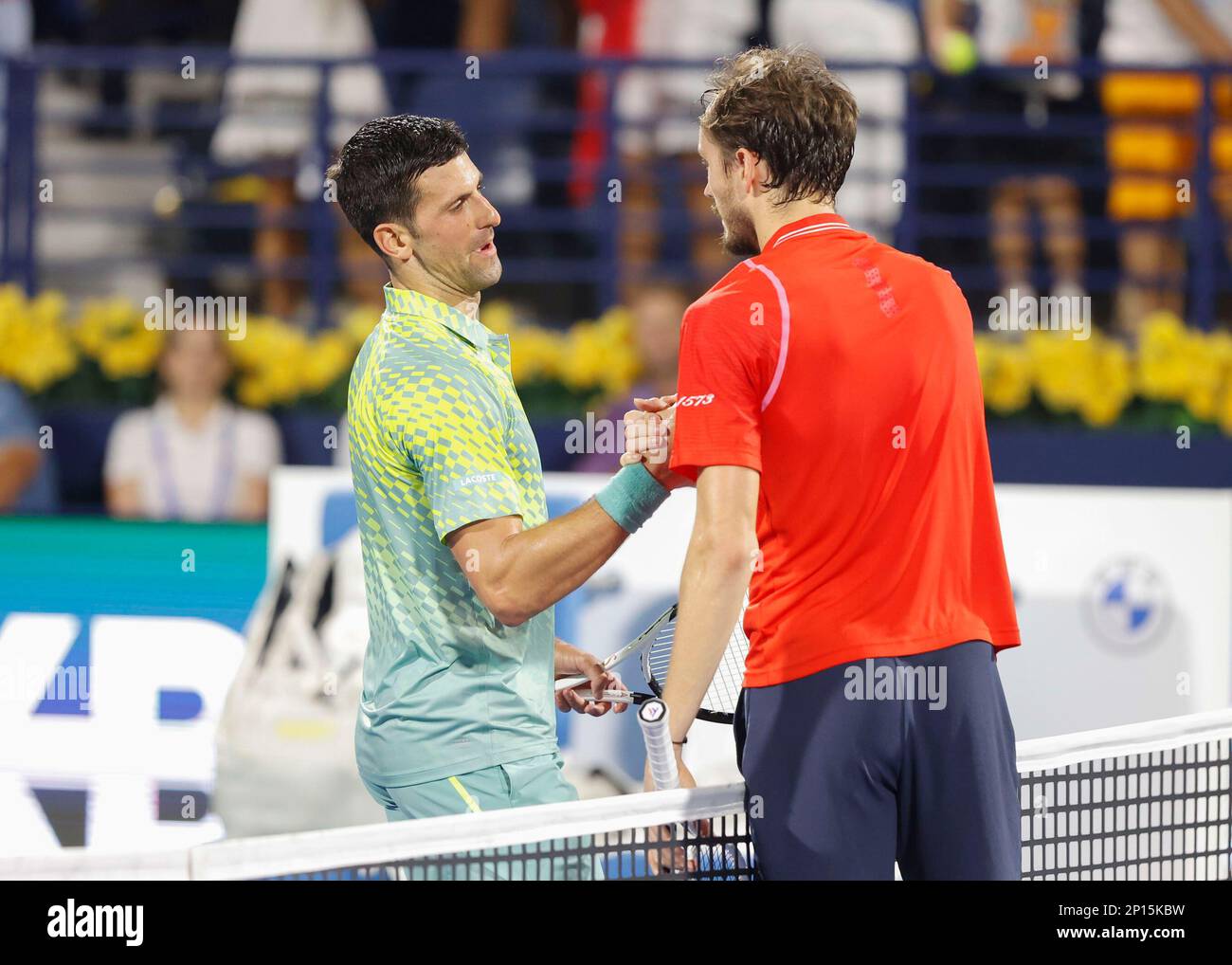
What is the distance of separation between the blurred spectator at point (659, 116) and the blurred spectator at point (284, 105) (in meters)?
1.03

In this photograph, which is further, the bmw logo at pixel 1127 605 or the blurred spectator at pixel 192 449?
the blurred spectator at pixel 192 449

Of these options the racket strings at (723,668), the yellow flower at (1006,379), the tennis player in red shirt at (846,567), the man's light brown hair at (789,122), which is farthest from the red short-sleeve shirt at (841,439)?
the yellow flower at (1006,379)

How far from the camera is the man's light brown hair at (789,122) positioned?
2.33m

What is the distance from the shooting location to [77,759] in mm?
5656

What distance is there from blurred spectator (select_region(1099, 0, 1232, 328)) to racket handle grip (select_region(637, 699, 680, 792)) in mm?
4742

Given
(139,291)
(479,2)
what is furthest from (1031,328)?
(139,291)

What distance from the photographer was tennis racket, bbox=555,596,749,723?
2625 mm

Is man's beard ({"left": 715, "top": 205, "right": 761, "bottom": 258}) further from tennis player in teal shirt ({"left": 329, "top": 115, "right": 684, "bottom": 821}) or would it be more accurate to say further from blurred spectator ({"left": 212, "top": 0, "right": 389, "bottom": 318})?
blurred spectator ({"left": 212, "top": 0, "right": 389, "bottom": 318})

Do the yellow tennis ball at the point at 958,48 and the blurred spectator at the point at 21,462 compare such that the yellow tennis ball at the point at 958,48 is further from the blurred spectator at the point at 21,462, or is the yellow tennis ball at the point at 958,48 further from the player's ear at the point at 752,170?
the player's ear at the point at 752,170

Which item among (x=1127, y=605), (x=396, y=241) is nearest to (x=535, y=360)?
(x=1127, y=605)

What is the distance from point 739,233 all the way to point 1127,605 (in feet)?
11.7

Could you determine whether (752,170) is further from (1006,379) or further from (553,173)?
(553,173)

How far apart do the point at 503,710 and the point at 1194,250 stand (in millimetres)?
4750

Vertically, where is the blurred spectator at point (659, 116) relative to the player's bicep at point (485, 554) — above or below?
above
